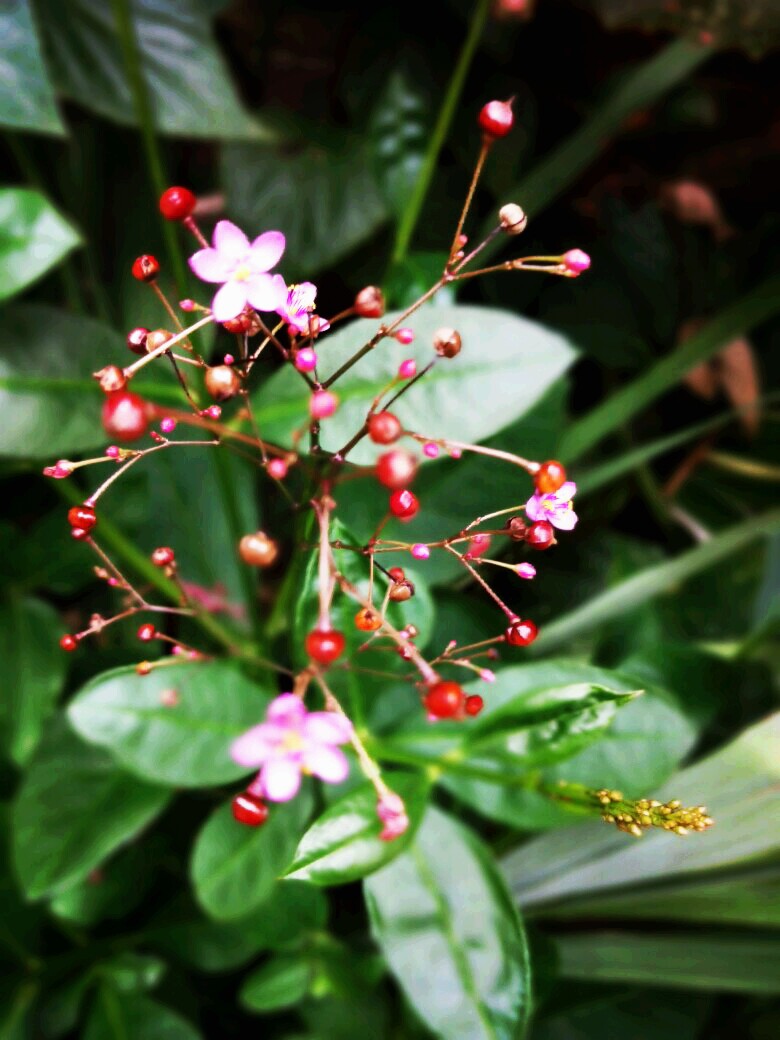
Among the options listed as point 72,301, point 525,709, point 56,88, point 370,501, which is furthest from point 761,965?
point 56,88

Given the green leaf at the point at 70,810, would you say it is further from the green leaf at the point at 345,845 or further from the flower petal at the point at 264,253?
the flower petal at the point at 264,253

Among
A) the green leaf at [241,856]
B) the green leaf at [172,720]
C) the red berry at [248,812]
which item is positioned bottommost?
the green leaf at [241,856]

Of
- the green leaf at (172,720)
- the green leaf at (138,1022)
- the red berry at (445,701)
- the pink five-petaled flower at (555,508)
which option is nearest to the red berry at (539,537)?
the pink five-petaled flower at (555,508)

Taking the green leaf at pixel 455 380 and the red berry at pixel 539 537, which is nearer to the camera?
the red berry at pixel 539 537

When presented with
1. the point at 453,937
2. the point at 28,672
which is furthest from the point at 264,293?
the point at 28,672

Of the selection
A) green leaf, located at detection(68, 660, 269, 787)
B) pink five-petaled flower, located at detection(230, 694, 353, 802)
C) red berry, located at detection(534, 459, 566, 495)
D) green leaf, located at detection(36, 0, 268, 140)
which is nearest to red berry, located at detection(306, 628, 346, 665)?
pink five-petaled flower, located at detection(230, 694, 353, 802)

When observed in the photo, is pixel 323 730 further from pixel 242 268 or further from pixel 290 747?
pixel 242 268
